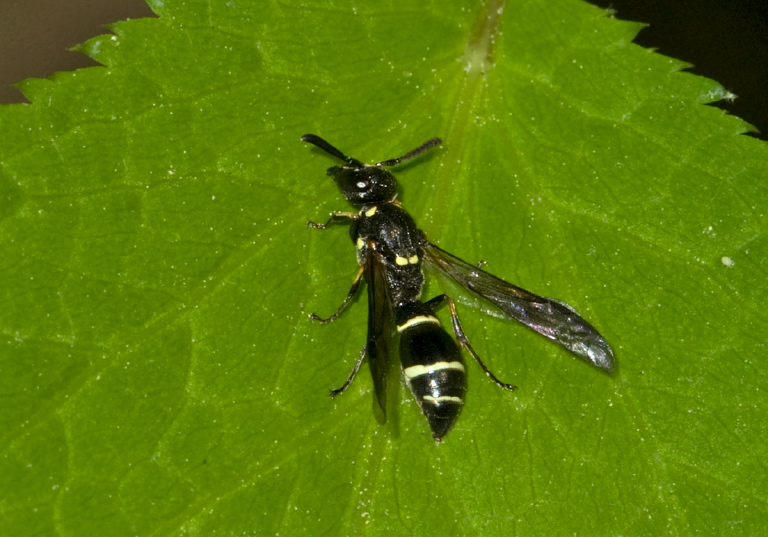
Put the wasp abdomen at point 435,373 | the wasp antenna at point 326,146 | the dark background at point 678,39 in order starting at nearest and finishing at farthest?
the wasp abdomen at point 435,373 < the wasp antenna at point 326,146 < the dark background at point 678,39

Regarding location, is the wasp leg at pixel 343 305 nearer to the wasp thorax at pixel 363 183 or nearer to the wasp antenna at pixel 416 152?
the wasp thorax at pixel 363 183

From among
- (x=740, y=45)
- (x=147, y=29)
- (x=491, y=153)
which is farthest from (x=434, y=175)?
(x=740, y=45)

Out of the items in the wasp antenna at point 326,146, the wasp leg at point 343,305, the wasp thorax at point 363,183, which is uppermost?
the wasp antenna at point 326,146

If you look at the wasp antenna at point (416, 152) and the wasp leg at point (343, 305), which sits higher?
the wasp antenna at point (416, 152)

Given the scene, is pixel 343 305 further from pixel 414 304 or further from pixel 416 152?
pixel 416 152

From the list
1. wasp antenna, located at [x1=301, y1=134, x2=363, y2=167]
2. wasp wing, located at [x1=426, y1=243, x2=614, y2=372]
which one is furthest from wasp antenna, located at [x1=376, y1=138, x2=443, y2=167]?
wasp wing, located at [x1=426, y1=243, x2=614, y2=372]

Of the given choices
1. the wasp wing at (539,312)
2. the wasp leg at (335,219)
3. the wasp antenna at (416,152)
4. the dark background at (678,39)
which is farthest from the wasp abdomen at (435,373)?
the dark background at (678,39)

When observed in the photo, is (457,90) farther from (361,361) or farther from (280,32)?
(361,361)
